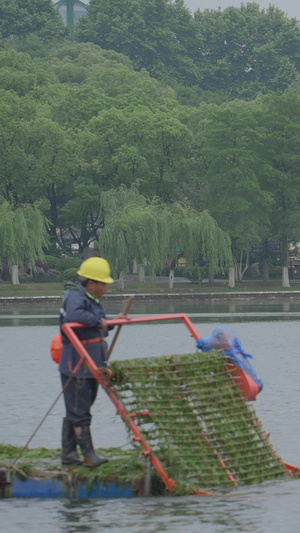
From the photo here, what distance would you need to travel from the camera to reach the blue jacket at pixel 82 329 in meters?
14.8

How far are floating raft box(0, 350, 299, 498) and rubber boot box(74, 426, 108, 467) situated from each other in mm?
97

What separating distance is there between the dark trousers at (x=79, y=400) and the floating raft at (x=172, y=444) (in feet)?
0.72

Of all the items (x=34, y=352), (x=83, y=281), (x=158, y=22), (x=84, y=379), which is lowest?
(x=34, y=352)

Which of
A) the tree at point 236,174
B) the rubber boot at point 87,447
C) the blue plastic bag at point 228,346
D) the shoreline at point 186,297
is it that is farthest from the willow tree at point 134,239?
the rubber boot at point 87,447

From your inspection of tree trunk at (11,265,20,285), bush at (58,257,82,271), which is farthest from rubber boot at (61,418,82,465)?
bush at (58,257,82,271)

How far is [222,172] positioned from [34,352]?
49.2 metres

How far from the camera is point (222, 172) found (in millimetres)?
93875

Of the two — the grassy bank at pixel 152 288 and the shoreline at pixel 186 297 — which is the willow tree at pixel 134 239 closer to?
the grassy bank at pixel 152 288

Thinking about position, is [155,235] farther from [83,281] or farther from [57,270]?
[83,281]

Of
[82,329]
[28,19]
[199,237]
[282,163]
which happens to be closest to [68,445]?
[82,329]

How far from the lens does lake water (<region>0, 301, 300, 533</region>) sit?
14156 millimetres

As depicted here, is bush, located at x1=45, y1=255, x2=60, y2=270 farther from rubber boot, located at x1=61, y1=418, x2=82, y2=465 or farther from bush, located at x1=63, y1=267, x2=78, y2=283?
rubber boot, located at x1=61, y1=418, x2=82, y2=465

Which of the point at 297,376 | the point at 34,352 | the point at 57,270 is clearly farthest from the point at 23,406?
the point at 57,270

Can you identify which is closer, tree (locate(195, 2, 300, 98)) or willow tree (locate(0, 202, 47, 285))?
willow tree (locate(0, 202, 47, 285))
